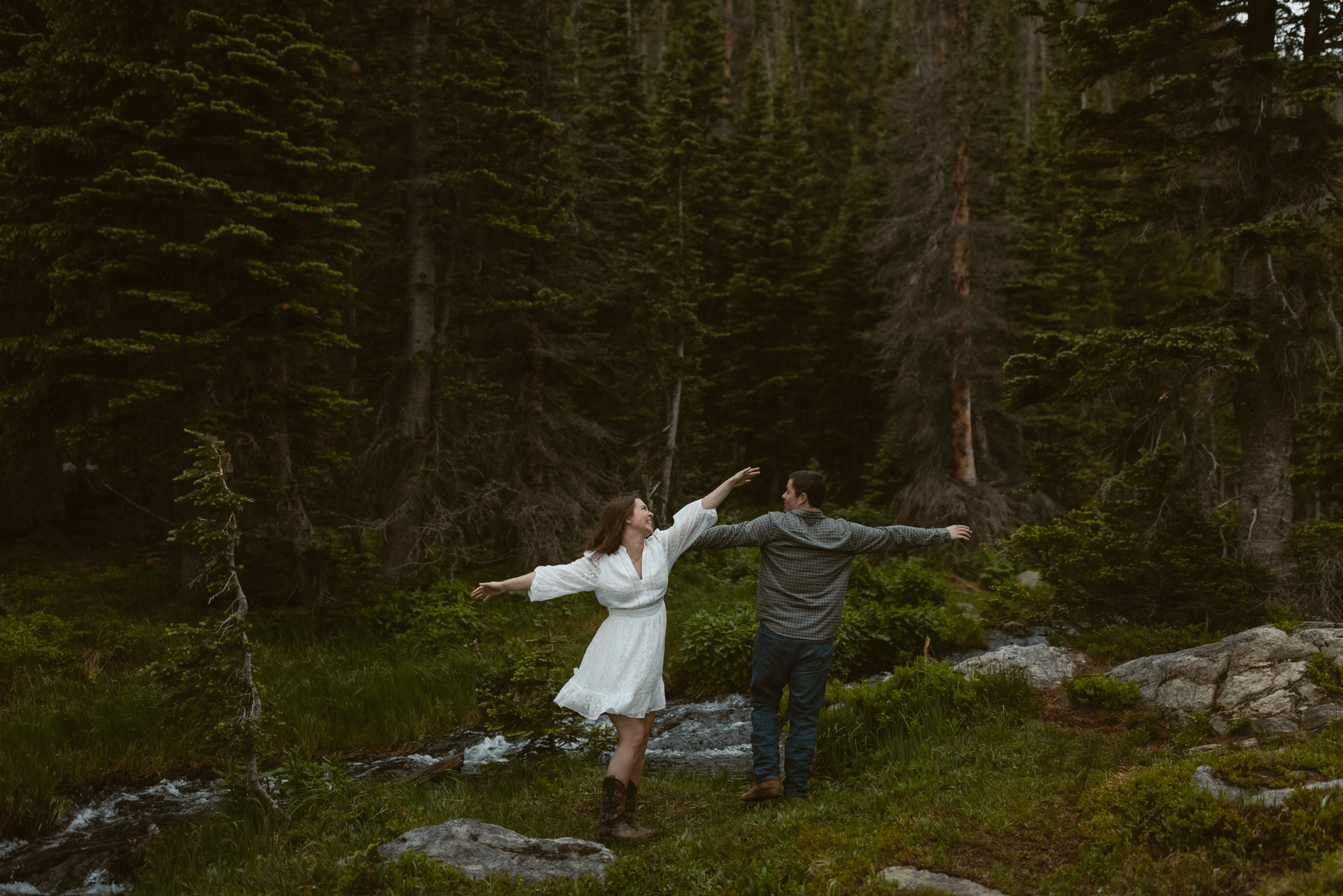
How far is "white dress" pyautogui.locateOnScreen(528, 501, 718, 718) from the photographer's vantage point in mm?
5684

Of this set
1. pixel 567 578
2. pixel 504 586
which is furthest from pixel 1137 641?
pixel 504 586

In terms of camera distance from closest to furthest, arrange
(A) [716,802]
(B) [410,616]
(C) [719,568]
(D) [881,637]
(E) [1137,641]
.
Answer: (A) [716,802]
(E) [1137,641]
(D) [881,637]
(B) [410,616]
(C) [719,568]

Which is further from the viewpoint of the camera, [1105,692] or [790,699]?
[1105,692]

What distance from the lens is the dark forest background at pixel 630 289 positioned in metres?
9.41

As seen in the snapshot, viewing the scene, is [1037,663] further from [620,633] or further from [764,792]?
[620,633]

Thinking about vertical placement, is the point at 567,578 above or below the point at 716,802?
above

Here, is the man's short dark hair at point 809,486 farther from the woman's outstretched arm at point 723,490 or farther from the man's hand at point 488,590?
the man's hand at point 488,590

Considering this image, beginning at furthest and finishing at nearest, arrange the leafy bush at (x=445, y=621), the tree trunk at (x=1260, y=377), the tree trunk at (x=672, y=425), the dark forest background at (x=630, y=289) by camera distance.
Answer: the tree trunk at (x=672, y=425), the leafy bush at (x=445, y=621), the dark forest background at (x=630, y=289), the tree trunk at (x=1260, y=377)

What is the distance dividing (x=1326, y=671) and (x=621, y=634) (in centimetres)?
538

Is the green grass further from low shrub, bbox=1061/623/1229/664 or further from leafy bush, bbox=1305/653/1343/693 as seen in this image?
low shrub, bbox=1061/623/1229/664

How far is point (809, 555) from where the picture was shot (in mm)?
6098

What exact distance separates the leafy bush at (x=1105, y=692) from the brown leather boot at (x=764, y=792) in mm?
3005

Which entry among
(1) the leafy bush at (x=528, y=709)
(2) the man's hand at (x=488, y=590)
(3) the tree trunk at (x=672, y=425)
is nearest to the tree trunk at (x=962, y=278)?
(3) the tree trunk at (x=672, y=425)

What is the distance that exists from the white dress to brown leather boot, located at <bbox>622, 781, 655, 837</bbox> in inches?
21.4
